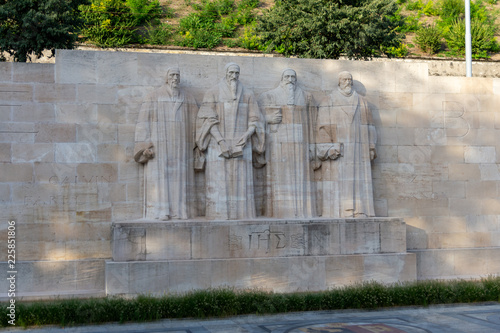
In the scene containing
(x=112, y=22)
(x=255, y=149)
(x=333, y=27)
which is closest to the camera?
(x=255, y=149)

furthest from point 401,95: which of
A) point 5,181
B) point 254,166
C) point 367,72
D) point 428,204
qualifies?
point 5,181

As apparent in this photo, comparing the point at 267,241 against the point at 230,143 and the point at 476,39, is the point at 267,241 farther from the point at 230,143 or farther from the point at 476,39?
the point at 476,39

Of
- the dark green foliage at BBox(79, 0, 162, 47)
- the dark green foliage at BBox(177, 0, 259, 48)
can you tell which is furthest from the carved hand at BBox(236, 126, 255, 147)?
the dark green foliage at BBox(177, 0, 259, 48)

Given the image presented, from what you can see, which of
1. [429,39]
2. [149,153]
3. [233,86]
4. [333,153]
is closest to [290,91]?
[233,86]

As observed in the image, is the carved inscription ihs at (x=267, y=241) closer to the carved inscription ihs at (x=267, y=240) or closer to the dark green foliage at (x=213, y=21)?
the carved inscription ihs at (x=267, y=240)

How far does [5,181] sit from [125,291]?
12.8ft

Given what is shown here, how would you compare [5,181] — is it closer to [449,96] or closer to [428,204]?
[428,204]

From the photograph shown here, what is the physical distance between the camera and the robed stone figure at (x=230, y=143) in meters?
13.7

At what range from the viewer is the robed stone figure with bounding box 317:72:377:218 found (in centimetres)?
1446

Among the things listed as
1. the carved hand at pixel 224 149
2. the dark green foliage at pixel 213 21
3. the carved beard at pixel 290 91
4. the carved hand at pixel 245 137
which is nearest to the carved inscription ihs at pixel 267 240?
the carved hand at pixel 224 149

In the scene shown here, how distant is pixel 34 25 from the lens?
21.3m

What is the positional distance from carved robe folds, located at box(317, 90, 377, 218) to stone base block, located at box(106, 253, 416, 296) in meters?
1.40

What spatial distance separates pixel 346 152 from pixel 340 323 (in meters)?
5.06

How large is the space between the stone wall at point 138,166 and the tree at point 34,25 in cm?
798
